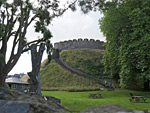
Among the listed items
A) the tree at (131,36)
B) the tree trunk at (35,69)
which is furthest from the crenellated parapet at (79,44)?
the tree trunk at (35,69)

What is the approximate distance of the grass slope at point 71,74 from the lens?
37.7 metres

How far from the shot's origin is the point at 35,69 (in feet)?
51.9

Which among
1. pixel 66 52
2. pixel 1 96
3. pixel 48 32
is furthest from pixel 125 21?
pixel 66 52

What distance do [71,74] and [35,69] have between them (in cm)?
2759

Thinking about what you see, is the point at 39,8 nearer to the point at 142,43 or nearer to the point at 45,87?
the point at 142,43

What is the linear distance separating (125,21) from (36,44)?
11823 millimetres

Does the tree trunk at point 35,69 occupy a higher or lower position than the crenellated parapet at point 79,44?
lower

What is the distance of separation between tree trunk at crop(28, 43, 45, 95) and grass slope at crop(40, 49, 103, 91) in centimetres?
1903

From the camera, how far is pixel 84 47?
58.7 metres

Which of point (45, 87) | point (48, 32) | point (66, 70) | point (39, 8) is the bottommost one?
point (45, 87)

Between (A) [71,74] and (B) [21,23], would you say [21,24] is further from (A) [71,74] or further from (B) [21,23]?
(A) [71,74]

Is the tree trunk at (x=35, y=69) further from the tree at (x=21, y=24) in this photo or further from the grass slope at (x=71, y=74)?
the grass slope at (x=71, y=74)

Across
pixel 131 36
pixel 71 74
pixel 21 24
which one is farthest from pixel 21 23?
pixel 71 74

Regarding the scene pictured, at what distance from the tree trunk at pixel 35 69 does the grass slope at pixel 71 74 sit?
19034 mm
